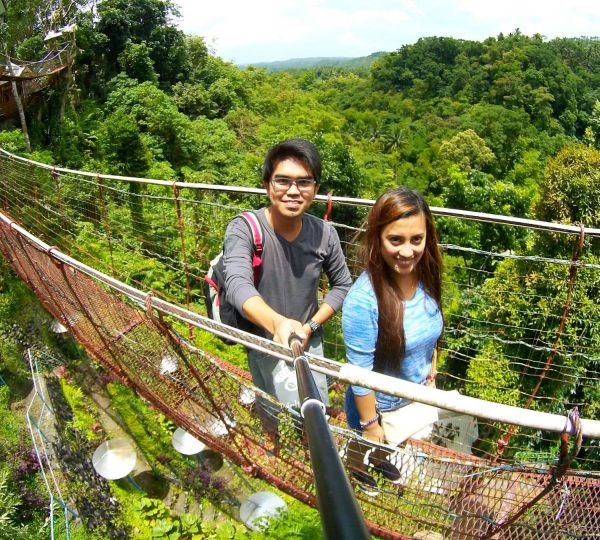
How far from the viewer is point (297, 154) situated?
53.0 inches

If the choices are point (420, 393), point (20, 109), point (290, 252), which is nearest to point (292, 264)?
point (290, 252)

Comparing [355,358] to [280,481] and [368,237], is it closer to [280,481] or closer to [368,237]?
[368,237]

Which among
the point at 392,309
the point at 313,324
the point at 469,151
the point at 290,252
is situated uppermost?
the point at 469,151

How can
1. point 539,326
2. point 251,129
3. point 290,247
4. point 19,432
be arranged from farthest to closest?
point 251,129 < point 539,326 < point 19,432 < point 290,247

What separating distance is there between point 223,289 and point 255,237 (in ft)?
0.63

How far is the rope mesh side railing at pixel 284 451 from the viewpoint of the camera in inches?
45.6

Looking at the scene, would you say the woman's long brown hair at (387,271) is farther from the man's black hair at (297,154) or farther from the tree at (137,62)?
the tree at (137,62)

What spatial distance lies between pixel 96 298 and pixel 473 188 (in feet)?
30.5

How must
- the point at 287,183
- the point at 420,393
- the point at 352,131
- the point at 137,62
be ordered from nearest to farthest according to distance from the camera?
1. the point at 420,393
2. the point at 287,183
3. the point at 137,62
4. the point at 352,131

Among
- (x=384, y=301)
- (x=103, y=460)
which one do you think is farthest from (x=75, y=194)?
(x=384, y=301)

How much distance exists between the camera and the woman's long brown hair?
45.1 inches

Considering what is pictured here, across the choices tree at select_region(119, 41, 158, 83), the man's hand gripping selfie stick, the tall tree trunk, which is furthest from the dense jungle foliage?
the man's hand gripping selfie stick

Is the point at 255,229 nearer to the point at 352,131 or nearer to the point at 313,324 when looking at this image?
the point at 313,324

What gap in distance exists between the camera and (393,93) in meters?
36.1
